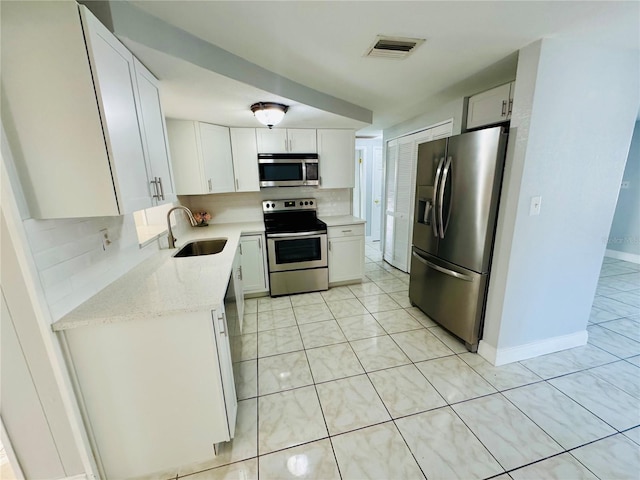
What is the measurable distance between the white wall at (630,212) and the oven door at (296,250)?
16.2 feet

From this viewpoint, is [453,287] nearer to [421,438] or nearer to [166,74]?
[421,438]

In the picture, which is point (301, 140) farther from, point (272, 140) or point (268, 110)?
point (268, 110)

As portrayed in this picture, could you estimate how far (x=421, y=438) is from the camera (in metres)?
1.43

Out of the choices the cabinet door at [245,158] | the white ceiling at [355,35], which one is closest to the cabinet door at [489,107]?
the white ceiling at [355,35]

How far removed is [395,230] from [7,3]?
3.89m

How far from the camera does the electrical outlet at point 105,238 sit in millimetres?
1440

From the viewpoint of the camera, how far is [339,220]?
11.2 feet

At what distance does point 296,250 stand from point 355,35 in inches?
83.5

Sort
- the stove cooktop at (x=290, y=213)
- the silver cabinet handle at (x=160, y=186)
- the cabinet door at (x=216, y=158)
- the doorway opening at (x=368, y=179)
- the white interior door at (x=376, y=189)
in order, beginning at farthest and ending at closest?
the white interior door at (x=376, y=189) → the doorway opening at (x=368, y=179) → the stove cooktop at (x=290, y=213) → the cabinet door at (x=216, y=158) → the silver cabinet handle at (x=160, y=186)

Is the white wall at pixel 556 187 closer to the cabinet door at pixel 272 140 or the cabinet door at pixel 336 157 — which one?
the cabinet door at pixel 336 157

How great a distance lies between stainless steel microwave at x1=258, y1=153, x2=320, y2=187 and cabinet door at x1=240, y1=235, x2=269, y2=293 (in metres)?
0.72

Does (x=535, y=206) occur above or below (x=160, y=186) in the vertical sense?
below

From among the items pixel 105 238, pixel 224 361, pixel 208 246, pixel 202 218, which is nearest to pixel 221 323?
pixel 224 361

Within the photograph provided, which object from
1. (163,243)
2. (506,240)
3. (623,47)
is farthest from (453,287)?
(163,243)
